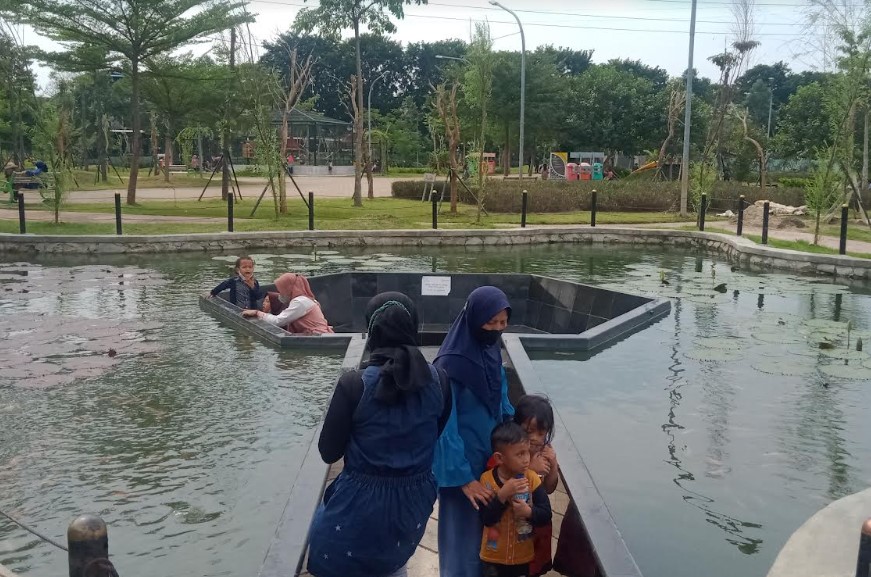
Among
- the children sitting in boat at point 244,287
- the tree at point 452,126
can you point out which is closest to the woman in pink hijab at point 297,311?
the children sitting in boat at point 244,287

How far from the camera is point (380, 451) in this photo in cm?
293

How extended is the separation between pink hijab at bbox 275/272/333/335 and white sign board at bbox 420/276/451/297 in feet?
6.59

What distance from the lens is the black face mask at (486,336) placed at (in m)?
3.37

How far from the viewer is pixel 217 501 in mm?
5156

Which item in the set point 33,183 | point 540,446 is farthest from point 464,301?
point 33,183

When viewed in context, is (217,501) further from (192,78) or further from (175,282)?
(192,78)

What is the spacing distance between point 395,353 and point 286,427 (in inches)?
151

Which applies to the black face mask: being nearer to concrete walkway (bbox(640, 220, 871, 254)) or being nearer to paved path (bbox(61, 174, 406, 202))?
concrete walkway (bbox(640, 220, 871, 254))

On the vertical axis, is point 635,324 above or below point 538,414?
below

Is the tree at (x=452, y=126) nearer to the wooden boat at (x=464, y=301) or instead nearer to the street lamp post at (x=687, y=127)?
the street lamp post at (x=687, y=127)

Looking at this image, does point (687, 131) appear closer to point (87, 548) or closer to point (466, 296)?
point (466, 296)

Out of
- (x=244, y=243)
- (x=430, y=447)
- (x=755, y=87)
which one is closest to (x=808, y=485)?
(x=430, y=447)

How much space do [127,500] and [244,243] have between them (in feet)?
43.6

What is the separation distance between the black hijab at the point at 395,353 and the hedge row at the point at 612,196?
23.5 m
